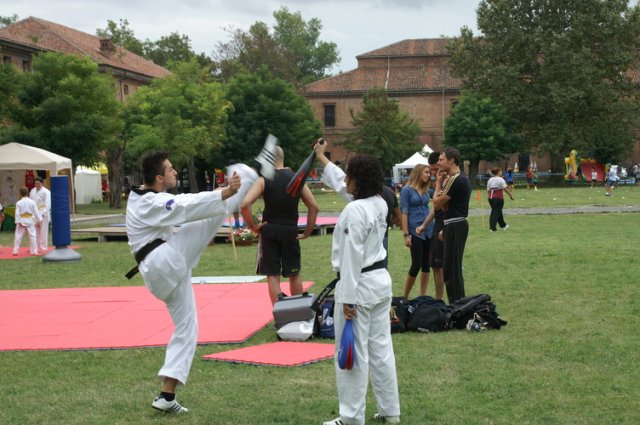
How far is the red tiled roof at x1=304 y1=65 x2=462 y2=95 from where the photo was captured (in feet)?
278

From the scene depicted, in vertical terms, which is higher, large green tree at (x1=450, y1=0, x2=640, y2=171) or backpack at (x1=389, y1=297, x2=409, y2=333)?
large green tree at (x1=450, y1=0, x2=640, y2=171)

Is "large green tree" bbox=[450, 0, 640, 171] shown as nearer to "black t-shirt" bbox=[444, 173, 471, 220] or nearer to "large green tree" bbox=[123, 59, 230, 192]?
"large green tree" bbox=[123, 59, 230, 192]

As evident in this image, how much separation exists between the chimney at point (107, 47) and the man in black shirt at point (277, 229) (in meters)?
65.3

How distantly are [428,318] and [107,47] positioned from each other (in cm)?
6674

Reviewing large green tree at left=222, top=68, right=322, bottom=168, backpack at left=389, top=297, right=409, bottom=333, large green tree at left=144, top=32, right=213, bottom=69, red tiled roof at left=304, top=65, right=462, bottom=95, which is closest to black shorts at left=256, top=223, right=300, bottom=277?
backpack at left=389, top=297, right=409, bottom=333

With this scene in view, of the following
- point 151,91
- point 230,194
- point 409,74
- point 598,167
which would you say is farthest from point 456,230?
point 409,74

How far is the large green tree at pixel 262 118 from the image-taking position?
6250cm

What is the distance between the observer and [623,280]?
12.8 meters

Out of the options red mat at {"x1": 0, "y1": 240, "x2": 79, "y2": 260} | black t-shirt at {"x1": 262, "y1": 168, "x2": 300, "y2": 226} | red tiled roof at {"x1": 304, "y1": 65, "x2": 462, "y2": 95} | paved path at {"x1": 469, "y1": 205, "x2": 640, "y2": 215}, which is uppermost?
red tiled roof at {"x1": 304, "y1": 65, "x2": 462, "y2": 95}

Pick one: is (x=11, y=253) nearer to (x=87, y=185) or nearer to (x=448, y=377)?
(x=448, y=377)

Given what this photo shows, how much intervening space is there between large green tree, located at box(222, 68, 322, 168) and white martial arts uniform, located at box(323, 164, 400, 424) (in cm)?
5585

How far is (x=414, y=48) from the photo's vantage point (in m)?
89.1

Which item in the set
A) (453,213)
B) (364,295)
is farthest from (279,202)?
(364,295)

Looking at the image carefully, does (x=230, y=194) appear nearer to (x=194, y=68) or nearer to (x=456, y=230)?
(x=456, y=230)
